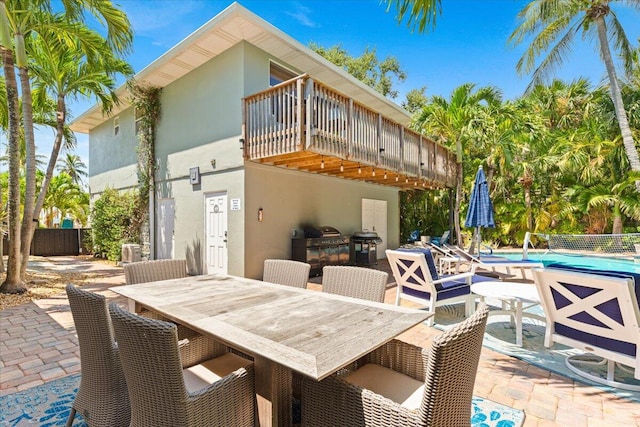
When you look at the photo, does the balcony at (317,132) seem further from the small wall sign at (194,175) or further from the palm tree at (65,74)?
the palm tree at (65,74)

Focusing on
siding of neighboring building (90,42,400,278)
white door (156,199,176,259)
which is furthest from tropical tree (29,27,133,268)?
white door (156,199,176,259)

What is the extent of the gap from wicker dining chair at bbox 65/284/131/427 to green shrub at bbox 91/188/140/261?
9.48 meters

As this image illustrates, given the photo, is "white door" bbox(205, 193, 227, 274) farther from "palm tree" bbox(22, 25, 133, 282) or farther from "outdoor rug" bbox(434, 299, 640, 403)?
"outdoor rug" bbox(434, 299, 640, 403)

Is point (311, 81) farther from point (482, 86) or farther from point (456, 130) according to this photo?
point (482, 86)

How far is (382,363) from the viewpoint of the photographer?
2.20m

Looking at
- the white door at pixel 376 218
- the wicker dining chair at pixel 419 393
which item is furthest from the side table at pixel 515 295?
the white door at pixel 376 218

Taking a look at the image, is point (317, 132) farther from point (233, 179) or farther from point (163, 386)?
point (163, 386)

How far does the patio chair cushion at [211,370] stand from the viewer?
79.7 inches

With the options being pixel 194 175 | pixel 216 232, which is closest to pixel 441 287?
pixel 216 232

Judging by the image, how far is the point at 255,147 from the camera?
6.84 metres

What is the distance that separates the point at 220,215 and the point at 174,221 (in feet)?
7.34

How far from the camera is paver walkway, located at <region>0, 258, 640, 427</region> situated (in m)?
2.38

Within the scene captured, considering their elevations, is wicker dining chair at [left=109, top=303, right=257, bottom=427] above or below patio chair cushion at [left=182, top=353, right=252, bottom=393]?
above

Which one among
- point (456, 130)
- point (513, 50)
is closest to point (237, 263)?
point (456, 130)
